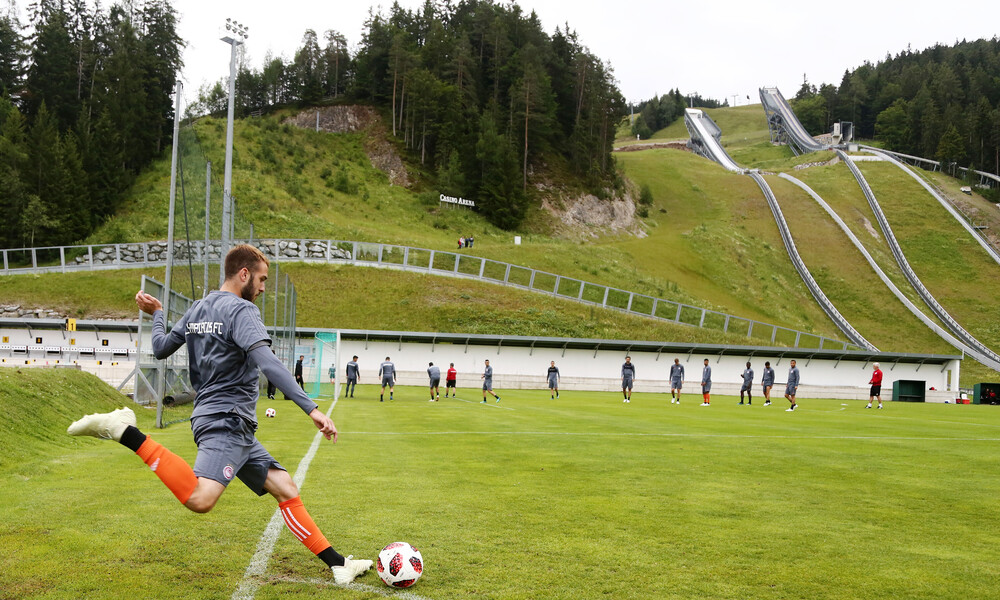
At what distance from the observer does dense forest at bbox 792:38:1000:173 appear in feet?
408

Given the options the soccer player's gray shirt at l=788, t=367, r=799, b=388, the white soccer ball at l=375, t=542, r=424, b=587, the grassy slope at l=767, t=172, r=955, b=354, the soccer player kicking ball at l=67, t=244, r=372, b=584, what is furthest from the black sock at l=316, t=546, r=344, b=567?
the grassy slope at l=767, t=172, r=955, b=354

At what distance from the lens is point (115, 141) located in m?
71.2

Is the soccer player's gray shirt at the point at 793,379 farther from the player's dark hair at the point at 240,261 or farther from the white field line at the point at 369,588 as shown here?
the player's dark hair at the point at 240,261

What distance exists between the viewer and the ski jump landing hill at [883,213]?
65.4 m

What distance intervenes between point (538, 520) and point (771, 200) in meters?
107

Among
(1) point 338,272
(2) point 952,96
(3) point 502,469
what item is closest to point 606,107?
(1) point 338,272

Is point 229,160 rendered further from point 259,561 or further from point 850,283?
point 850,283

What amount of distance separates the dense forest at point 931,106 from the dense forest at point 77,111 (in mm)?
116816

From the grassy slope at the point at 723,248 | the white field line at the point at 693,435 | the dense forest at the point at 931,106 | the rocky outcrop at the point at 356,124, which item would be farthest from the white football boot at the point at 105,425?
the dense forest at the point at 931,106

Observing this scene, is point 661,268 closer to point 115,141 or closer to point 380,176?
point 380,176

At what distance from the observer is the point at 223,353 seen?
463cm

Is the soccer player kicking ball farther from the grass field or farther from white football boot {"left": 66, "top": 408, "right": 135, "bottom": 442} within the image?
the grass field

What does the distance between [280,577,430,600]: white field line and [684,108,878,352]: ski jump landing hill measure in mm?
52526

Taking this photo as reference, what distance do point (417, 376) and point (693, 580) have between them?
37683 mm
